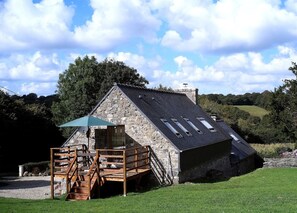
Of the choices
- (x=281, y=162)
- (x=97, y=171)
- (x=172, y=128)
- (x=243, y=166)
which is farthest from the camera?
(x=281, y=162)

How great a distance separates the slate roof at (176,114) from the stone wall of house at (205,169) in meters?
1.28

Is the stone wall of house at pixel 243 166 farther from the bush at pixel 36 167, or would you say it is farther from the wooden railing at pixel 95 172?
the bush at pixel 36 167

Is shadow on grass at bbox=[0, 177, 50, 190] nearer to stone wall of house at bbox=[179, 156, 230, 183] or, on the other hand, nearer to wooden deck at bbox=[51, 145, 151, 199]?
wooden deck at bbox=[51, 145, 151, 199]

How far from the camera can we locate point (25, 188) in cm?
2297

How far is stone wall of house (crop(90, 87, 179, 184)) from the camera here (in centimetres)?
2094

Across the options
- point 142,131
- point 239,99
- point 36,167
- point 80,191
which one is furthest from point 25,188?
point 239,99

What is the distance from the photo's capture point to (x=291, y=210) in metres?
11.1

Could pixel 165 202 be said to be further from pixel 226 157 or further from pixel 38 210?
pixel 226 157

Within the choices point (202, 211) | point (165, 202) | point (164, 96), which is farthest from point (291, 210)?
point (164, 96)

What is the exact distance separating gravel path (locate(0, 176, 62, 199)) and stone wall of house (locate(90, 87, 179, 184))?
374 centimetres

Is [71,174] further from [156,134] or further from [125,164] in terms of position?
[156,134]

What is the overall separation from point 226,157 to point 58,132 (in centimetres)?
2003

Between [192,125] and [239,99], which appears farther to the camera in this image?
[239,99]

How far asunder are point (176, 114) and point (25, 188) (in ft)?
32.7
